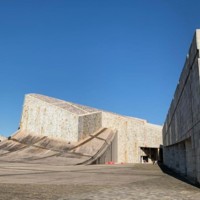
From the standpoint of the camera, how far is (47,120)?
151ft

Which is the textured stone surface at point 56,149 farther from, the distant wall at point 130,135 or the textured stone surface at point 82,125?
the distant wall at point 130,135

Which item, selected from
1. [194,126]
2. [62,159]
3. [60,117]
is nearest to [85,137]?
[60,117]

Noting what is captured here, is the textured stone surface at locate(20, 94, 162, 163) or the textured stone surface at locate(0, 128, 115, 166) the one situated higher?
the textured stone surface at locate(20, 94, 162, 163)

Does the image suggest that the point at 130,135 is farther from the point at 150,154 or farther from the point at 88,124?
the point at 150,154

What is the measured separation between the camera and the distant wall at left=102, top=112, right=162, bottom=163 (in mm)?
43562

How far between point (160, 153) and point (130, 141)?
471 inches

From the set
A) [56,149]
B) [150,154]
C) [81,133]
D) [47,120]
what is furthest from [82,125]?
[150,154]

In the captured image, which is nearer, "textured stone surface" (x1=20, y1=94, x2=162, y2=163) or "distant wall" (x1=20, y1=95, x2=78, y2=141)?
"textured stone surface" (x1=20, y1=94, x2=162, y2=163)

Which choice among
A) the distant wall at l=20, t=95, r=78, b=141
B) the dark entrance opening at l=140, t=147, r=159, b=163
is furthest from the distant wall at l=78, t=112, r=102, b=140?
the dark entrance opening at l=140, t=147, r=159, b=163

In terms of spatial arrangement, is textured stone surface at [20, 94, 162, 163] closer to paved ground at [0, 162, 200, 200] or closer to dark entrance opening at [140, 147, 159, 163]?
dark entrance opening at [140, 147, 159, 163]

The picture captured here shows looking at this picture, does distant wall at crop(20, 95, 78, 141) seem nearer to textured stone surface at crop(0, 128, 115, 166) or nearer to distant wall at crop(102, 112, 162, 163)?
textured stone surface at crop(0, 128, 115, 166)

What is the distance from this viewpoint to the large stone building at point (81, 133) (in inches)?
1486

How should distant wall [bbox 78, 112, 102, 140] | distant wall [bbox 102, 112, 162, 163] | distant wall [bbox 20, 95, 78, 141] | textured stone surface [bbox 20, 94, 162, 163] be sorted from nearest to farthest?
distant wall [bbox 78, 112, 102, 140]
textured stone surface [bbox 20, 94, 162, 163]
distant wall [bbox 20, 95, 78, 141]
distant wall [bbox 102, 112, 162, 163]

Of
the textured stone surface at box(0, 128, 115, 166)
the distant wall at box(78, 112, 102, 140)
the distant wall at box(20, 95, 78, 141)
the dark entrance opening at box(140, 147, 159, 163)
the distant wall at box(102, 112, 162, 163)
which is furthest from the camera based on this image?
the dark entrance opening at box(140, 147, 159, 163)
